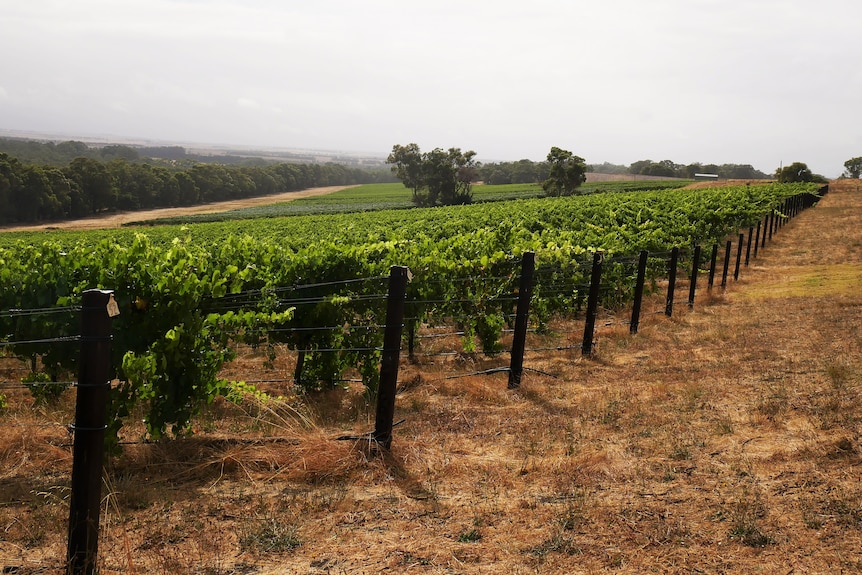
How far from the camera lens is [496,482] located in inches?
209

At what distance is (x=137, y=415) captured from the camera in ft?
23.9

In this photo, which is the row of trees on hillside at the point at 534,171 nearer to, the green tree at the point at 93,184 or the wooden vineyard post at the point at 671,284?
the green tree at the point at 93,184

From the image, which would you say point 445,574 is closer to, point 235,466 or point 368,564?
point 368,564

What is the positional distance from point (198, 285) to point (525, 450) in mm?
3214

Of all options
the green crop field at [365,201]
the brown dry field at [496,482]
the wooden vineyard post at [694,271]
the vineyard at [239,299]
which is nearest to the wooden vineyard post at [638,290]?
the vineyard at [239,299]

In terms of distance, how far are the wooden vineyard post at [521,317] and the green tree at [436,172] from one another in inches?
3236

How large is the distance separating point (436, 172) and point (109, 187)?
142 ft

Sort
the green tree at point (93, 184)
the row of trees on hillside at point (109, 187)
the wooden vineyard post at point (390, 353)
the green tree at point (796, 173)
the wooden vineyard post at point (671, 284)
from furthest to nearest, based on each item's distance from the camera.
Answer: the green tree at point (796, 173), the green tree at point (93, 184), the row of trees on hillside at point (109, 187), the wooden vineyard post at point (671, 284), the wooden vineyard post at point (390, 353)

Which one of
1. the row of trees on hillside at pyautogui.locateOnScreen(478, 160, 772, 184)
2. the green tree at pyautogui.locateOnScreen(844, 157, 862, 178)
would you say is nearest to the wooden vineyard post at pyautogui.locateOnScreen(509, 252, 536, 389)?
the row of trees on hillside at pyautogui.locateOnScreen(478, 160, 772, 184)

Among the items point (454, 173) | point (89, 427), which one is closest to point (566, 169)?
point (454, 173)

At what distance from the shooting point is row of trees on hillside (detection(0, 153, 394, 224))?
7762 centimetres

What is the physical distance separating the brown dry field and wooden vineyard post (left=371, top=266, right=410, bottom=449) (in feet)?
0.67

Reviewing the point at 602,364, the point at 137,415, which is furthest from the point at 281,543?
the point at 602,364

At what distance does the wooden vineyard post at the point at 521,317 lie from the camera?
8.39 m
